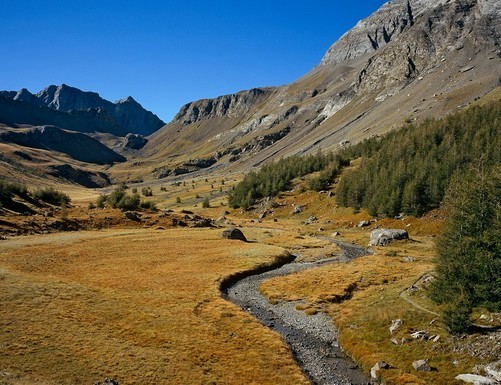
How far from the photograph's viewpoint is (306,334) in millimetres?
39688

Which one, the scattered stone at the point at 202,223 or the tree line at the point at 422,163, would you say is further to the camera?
the scattered stone at the point at 202,223

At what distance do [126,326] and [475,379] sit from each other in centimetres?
3003

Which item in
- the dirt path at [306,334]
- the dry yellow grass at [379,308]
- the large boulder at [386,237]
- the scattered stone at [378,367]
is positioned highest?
the dirt path at [306,334]

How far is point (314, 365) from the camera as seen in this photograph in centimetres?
3262

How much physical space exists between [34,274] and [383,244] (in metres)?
70.8

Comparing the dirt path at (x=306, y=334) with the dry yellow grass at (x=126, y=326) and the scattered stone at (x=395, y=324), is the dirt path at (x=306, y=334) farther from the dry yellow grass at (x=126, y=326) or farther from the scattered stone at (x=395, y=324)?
the scattered stone at (x=395, y=324)

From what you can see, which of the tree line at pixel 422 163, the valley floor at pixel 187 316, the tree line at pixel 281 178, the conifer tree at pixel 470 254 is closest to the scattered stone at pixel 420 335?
the valley floor at pixel 187 316

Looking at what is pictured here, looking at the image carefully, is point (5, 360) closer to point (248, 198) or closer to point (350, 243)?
point (350, 243)

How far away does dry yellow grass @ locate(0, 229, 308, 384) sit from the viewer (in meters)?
29.5

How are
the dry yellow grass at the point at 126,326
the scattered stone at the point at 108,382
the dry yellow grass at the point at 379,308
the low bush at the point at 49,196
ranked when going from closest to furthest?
the scattered stone at the point at 108,382, the dry yellow grass at the point at 126,326, the dry yellow grass at the point at 379,308, the low bush at the point at 49,196

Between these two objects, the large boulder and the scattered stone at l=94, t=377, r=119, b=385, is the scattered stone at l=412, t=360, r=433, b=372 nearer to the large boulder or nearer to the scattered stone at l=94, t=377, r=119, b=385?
the scattered stone at l=94, t=377, r=119, b=385

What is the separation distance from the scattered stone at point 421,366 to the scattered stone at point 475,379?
235 cm

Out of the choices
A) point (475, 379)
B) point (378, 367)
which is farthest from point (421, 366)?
point (475, 379)

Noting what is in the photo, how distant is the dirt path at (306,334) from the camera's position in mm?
31164
